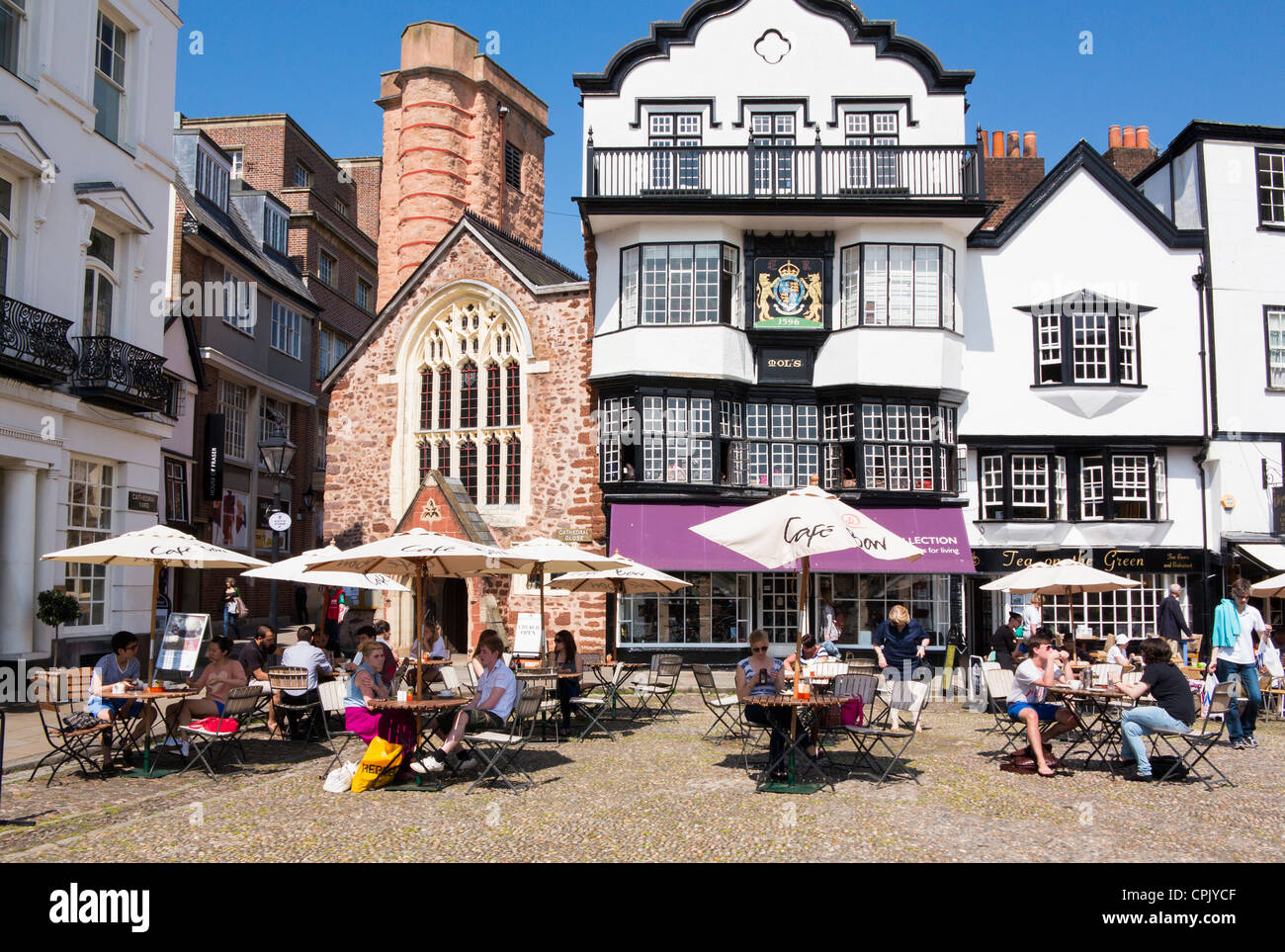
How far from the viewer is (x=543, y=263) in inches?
1157

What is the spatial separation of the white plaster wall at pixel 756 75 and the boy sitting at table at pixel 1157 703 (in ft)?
53.9

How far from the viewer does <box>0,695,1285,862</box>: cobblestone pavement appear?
24.7ft

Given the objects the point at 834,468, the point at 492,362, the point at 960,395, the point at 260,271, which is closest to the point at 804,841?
the point at 834,468

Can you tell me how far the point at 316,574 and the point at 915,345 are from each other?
13.7m

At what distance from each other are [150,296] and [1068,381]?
64.8ft

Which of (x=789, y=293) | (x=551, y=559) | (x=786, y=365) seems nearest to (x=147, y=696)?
(x=551, y=559)

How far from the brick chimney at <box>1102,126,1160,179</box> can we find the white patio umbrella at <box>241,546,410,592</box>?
23.2 metres

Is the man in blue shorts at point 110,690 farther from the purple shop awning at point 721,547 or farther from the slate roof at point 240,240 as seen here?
the slate roof at point 240,240

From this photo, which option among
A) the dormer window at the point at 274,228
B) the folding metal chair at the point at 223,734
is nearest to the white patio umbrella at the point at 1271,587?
the folding metal chair at the point at 223,734

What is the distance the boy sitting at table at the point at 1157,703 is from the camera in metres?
10.2

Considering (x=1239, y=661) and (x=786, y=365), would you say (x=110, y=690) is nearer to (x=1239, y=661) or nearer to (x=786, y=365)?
(x=1239, y=661)

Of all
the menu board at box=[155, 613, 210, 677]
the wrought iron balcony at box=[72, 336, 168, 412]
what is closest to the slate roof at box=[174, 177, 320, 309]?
the wrought iron balcony at box=[72, 336, 168, 412]

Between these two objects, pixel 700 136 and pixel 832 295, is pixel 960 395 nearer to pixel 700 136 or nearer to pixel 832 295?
pixel 832 295

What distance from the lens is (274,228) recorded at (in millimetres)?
34531
